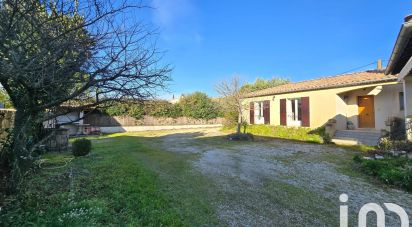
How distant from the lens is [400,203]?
15.4 ft

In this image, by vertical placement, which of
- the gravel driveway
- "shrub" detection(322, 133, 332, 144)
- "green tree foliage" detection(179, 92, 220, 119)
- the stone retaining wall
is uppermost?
"green tree foliage" detection(179, 92, 220, 119)

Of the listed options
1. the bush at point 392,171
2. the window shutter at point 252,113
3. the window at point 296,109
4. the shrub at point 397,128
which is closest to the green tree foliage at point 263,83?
the window shutter at point 252,113

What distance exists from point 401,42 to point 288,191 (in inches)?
302

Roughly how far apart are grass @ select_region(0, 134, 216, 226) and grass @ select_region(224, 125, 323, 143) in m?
10.2

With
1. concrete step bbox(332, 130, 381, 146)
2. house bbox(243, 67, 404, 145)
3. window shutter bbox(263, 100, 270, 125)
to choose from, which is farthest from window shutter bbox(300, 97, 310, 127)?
window shutter bbox(263, 100, 270, 125)

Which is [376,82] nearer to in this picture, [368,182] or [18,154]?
[368,182]

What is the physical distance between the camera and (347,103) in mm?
15078

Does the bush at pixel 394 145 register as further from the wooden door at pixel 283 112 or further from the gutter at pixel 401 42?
the wooden door at pixel 283 112

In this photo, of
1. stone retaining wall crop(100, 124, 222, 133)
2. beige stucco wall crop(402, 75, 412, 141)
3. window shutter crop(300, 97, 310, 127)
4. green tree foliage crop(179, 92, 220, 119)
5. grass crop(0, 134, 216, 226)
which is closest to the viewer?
grass crop(0, 134, 216, 226)

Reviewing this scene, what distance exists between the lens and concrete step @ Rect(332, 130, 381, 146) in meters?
11.7

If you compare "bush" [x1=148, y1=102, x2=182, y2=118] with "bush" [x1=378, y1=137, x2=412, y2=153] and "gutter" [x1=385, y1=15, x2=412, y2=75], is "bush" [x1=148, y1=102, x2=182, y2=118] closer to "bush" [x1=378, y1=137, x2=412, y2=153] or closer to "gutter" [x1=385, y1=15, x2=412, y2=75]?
"bush" [x1=378, y1=137, x2=412, y2=153]

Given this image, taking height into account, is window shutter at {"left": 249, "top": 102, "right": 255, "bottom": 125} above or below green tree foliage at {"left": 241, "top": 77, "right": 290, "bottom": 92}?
below

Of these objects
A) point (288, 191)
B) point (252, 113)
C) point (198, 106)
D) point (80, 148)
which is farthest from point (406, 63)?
point (198, 106)

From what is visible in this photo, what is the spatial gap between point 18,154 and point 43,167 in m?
2.54
